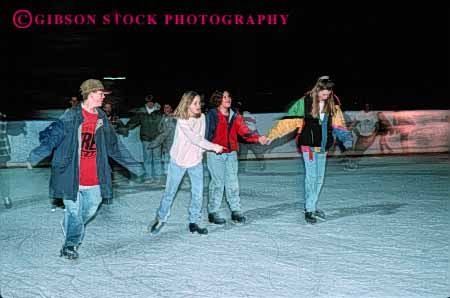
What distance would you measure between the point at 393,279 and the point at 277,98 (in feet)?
87.0

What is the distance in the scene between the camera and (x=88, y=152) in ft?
21.2

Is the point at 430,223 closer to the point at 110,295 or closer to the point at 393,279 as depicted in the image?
the point at 393,279

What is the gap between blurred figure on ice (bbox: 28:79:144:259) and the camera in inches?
248

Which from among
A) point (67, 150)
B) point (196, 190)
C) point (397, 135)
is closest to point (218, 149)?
point (196, 190)

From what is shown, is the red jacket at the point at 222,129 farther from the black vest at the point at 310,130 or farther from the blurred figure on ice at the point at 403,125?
the blurred figure on ice at the point at 403,125

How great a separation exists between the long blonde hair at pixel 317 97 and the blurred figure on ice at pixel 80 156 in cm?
240

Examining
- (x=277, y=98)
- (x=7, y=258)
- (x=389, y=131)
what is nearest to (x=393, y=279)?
(x=7, y=258)

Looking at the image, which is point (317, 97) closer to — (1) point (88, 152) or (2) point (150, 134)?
(1) point (88, 152)

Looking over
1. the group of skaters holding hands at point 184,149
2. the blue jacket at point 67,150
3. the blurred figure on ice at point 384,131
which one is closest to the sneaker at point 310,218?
the group of skaters holding hands at point 184,149

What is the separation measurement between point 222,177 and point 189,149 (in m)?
0.76

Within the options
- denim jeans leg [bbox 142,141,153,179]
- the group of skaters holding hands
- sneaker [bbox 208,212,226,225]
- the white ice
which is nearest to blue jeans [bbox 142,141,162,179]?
denim jeans leg [bbox 142,141,153,179]

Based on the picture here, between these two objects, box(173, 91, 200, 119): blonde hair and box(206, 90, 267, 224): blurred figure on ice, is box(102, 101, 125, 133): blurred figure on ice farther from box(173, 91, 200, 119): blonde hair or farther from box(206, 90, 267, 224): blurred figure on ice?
box(173, 91, 200, 119): blonde hair

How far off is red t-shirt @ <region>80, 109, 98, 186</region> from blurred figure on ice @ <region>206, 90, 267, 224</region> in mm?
1783

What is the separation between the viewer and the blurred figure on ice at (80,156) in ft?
20.7
